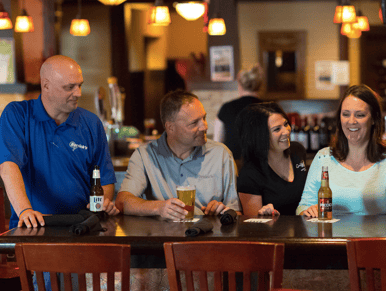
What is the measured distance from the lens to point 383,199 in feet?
8.07

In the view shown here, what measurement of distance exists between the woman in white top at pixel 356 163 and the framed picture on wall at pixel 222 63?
14.7 ft

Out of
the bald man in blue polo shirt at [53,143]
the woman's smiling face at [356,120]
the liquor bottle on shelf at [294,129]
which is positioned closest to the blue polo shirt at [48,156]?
Answer: the bald man in blue polo shirt at [53,143]

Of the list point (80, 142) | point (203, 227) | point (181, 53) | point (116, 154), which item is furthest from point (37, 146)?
point (181, 53)

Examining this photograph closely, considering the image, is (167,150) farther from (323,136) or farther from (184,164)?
(323,136)

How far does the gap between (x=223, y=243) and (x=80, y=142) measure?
126 centimetres

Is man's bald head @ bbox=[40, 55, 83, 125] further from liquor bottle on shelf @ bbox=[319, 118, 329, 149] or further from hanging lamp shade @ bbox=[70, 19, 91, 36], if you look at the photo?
liquor bottle on shelf @ bbox=[319, 118, 329, 149]

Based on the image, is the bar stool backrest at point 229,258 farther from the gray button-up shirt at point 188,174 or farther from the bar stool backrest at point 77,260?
the gray button-up shirt at point 188,174

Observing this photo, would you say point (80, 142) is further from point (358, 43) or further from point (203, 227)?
point (358, 43)

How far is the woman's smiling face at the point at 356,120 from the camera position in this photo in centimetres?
247

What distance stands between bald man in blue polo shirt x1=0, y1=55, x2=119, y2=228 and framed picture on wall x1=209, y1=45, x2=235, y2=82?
4.55 m

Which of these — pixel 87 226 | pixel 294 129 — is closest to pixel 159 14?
pixel 294 129

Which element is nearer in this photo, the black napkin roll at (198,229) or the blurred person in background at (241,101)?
the black napkin roll at (198,229)

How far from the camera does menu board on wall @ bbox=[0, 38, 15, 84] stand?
19.7 feet

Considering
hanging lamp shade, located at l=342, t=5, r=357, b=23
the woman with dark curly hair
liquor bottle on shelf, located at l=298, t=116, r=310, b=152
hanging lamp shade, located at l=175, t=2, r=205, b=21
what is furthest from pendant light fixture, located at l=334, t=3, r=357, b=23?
the woman with dark curly hair
